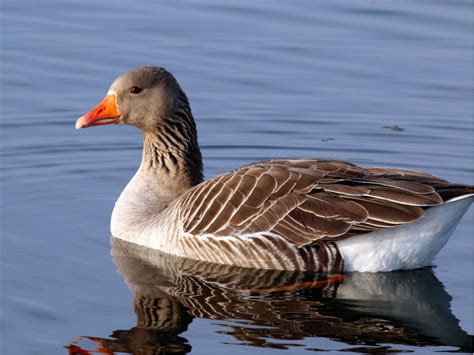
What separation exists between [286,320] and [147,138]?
12.4 feet

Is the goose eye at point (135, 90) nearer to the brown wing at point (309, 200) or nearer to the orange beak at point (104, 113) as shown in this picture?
the orange beak at point (104, 113)

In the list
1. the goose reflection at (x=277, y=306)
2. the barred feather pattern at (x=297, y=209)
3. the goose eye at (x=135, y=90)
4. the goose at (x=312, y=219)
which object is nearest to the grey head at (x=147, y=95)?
the goose eye at (x=135, y=90)

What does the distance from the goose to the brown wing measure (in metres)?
0.01

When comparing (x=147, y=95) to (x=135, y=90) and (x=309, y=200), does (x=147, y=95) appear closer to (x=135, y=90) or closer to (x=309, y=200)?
(x=135, y=90)

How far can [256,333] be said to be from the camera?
10414mm

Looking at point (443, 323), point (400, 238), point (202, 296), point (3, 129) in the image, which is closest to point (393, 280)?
point (400, 238)

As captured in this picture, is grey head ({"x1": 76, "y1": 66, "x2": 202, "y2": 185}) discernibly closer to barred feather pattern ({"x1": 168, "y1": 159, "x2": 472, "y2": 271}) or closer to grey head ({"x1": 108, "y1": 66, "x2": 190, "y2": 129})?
grey head ({"x1": 108, "y1": 66, "x2": 190, "y2": 129})

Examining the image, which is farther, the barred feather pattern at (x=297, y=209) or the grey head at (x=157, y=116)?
the grey head at (x=157, y=116)

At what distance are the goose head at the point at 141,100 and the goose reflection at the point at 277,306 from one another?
1.60m

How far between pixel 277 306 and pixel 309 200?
1.39m

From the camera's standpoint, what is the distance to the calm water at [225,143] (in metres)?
10.7

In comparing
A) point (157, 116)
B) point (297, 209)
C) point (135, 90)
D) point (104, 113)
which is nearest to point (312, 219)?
point (297, 209)

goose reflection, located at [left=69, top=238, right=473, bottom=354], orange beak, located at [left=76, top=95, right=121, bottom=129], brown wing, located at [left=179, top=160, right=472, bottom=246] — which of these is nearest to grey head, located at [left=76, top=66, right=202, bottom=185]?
orange beak, located at [left=76, top=95, right=121, bottom=129]

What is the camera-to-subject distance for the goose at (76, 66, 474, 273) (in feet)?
39.0
